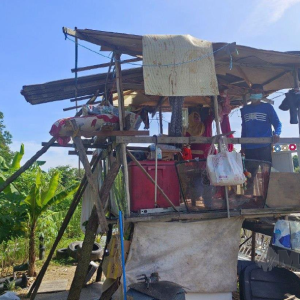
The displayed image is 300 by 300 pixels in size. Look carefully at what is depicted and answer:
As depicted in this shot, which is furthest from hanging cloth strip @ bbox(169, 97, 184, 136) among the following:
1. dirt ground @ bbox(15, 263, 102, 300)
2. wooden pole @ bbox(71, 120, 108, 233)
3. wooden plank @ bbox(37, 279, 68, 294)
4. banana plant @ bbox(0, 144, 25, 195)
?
wooden plank @ bbox(37, 279, 68, 294)

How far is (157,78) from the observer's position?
452 centimetres

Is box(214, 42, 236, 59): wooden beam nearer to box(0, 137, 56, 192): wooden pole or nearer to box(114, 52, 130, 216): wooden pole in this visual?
box(114, 52, 130, 216): wooden pole

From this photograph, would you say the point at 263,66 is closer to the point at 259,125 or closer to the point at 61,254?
the point at 259,125

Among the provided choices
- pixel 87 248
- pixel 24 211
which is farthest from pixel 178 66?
pixel 24 211

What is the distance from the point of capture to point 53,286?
7.54 metres

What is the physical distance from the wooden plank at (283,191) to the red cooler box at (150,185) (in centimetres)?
152

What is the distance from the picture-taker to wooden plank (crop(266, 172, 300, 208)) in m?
5.07

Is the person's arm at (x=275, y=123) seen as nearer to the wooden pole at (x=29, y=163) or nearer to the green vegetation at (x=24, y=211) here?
the wooden pole at (x=29, y=163)

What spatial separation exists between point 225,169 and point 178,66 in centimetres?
164

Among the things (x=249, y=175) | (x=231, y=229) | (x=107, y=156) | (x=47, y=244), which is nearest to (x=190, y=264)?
(x=231, y=229)

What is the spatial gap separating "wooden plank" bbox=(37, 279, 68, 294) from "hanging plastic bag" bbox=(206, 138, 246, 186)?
506 cm

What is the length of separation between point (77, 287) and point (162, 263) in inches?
48.4

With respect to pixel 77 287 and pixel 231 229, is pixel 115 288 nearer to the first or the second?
pixel 77 287

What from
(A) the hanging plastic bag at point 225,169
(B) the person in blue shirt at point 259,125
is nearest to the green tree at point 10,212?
(A) the hanging plastic bag at point 225,169
